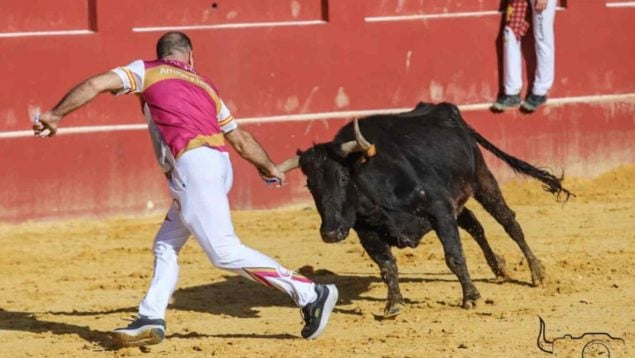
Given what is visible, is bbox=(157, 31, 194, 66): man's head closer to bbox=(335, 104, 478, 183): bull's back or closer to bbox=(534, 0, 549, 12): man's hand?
bbox=(335, 104, 478, 183): bull's back

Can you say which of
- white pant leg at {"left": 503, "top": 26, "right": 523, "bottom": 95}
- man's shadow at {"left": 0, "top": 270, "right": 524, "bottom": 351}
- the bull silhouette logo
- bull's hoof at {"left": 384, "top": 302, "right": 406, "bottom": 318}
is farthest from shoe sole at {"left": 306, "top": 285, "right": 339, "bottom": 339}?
white pant leg at {"left": 503, "top": 26, "right": 523, "bottom": 95}

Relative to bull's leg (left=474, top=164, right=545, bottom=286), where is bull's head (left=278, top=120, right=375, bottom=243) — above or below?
above

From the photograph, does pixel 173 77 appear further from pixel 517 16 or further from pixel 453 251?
pixel 517 16

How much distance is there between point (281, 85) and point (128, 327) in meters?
5.55

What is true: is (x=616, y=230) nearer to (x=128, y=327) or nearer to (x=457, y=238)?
(x=457, y=238)

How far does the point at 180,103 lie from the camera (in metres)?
8.41

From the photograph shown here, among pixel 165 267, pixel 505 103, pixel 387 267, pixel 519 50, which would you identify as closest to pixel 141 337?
pixel 165 267

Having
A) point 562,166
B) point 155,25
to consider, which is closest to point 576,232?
point 562,166

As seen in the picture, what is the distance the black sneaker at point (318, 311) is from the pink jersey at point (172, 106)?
104cm

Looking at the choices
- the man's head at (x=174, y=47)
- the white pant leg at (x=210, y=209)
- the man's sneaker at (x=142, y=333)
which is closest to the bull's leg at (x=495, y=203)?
the white pant leg at (x=210, y=209)

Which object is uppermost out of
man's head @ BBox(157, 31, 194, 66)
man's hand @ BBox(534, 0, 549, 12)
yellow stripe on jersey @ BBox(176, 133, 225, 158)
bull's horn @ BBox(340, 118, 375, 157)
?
man's head @ BBox(157, 31, 194, 66)

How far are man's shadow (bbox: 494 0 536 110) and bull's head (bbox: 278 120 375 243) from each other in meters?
5.42

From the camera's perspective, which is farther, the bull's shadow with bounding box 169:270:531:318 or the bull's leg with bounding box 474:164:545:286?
the bull's leg with bounding box 474:164:545:286

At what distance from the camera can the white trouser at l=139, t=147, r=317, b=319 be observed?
27.4 feet
